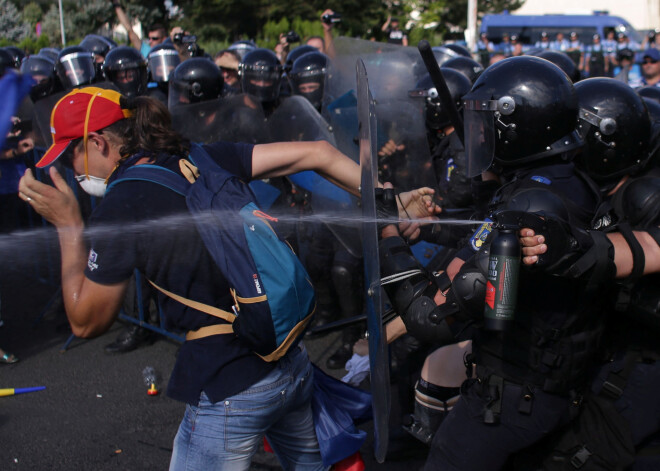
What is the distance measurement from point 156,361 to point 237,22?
3114cm

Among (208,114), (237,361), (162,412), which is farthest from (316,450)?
(208,114)

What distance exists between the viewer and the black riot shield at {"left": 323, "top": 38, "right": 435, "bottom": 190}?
12.8 ft

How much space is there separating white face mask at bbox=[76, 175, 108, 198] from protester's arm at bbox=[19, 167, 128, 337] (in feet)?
0.60

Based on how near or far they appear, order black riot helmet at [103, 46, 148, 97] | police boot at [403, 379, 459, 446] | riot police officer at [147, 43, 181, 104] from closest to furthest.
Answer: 1. police boot at [403, 379, 459, 446]
2. black riot helmet at [103, 46, 148, 97]
3. riot police officer at [147, 43, 181, 104]

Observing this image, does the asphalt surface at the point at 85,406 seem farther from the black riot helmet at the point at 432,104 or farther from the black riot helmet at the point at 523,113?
the black riot helmet at the point at 523,113

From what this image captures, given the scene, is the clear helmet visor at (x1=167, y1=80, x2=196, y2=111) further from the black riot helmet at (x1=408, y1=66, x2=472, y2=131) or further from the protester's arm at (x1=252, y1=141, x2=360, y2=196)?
the protester's arm at (x1=252, y1=141, x2=360, y2=196)

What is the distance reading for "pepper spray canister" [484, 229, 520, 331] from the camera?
67.5 inches

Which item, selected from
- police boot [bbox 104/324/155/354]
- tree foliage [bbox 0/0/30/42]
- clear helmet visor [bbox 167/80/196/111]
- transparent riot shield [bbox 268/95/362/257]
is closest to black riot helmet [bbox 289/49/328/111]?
clear helmet visor [bbox 167/80/196/111]

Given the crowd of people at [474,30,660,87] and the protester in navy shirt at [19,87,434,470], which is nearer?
the protester in navy shirt at [19,87,434,470]

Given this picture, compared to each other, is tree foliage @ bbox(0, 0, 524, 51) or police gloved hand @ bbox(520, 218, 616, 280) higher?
police gloved hand @ bbox(520, 218, 616, 280)

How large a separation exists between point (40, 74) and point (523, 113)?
7018 millimetres

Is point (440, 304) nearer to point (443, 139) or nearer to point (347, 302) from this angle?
point (443, 139)

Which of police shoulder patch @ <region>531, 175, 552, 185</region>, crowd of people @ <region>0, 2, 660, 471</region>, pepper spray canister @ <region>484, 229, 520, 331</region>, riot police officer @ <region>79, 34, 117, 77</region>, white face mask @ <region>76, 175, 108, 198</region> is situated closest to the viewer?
pepper spray canister @ <region>484, 229, 520, 331</region>

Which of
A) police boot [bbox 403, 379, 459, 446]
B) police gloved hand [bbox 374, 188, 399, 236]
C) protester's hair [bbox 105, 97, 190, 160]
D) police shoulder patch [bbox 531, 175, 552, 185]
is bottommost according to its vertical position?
police boot [bbox 403, 379, 459, 446]
